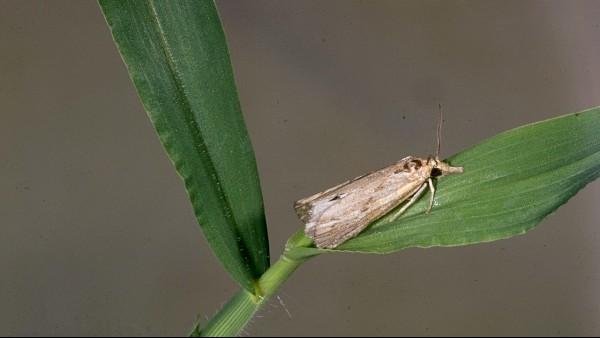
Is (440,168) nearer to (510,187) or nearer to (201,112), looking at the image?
(510,187)

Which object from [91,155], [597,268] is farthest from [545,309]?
[91,155]

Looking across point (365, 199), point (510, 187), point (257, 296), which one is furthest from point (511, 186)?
point (257, 296)

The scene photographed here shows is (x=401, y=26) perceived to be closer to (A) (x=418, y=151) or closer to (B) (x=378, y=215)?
(A) (x=418, y=151)

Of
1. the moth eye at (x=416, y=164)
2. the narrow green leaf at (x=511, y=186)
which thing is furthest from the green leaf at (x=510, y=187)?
the moth eye at (x=416, y=164)

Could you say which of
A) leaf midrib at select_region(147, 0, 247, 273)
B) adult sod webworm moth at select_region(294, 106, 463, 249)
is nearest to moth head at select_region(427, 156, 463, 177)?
adult sod webworm moth at select_region(294, 106, 463, 249)

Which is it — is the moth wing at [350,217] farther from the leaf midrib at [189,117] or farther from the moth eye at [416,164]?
the leaf midrib at [189,117]

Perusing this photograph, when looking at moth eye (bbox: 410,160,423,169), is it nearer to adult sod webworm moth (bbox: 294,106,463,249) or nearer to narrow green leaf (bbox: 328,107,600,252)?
adult sod webworm moth (bbox: 294,106,463,249)
